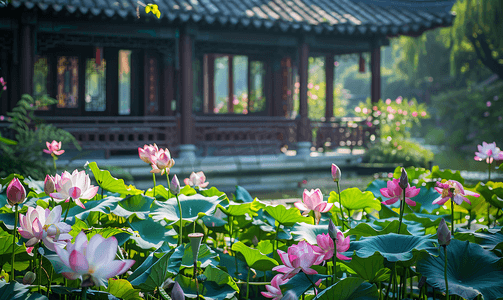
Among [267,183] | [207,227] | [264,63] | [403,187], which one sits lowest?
[267,183]

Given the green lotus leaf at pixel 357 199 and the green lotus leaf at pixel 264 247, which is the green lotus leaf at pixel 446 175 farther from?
the green lotus leaf at pixel 264 247

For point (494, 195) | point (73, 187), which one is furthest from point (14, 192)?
point (494, 195)

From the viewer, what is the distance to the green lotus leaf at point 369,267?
1.57 metres

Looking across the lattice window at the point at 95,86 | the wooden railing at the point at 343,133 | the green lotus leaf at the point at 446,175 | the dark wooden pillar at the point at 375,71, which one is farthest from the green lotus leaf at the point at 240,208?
the dark wooden pillar at the point at 375,71

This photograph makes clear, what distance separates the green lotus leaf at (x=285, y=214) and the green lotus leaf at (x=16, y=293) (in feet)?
3.04

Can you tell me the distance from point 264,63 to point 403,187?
10.8 meters

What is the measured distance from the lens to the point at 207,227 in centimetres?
231

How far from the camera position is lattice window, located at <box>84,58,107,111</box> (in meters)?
10.6

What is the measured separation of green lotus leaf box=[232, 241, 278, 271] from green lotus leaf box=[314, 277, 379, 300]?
296 mm

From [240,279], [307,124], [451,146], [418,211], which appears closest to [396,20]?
[307,124]

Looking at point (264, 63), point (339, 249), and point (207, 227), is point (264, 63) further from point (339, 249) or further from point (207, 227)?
point (339, 249)

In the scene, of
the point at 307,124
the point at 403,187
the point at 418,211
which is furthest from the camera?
the point at 307,124

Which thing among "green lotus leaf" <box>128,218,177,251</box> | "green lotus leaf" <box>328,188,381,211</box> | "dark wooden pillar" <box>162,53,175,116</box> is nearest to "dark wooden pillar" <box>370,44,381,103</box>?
"dark wooden pillar" <box>162,53,175,116</box>

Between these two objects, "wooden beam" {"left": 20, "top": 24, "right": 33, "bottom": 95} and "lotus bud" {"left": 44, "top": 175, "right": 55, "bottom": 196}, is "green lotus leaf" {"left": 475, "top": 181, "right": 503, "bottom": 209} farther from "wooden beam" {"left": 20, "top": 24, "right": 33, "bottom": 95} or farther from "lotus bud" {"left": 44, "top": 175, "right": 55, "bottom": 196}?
"wooden beam" {"left": 20, "top": 24, "right": 33, "bottom": 95}
